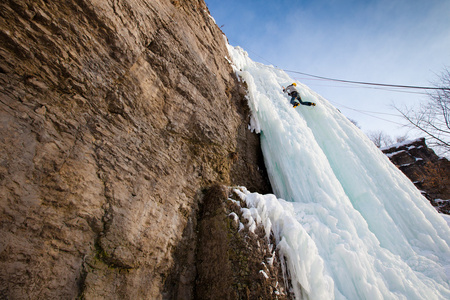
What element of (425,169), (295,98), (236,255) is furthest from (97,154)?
(425,169)

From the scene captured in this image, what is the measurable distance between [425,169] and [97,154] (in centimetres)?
1835

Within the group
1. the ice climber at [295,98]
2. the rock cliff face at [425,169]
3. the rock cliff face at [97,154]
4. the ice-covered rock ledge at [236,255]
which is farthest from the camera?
the rock cliff face at [425,169]

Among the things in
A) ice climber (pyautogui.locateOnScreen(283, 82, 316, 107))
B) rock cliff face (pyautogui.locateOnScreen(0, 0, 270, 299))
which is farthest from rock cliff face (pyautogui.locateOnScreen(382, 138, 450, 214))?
rock cliff face (pyautogui.locateOnScreen(0, 0, 270, 299))

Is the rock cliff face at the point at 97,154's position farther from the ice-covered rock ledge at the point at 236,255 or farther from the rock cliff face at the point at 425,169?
the rock cliff face at the point at 425,169

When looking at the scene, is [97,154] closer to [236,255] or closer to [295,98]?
[236,255]

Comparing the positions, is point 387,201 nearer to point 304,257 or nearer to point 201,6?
point 304,257

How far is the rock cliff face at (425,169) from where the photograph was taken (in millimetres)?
11305

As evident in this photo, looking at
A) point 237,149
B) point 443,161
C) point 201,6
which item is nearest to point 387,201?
point 237,149

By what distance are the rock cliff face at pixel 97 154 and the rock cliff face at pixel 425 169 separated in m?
14.8

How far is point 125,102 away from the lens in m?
2.88

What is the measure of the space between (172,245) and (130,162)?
1.41m

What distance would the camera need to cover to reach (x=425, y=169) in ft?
41.9

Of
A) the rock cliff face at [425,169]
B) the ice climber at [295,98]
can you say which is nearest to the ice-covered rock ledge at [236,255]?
the ice climber at [295,98]

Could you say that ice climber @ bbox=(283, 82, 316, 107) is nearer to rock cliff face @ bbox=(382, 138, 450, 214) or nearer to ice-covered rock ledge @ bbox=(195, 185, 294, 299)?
ice-covered rock ledge @ bbox=(195, 185, 294, 299)
